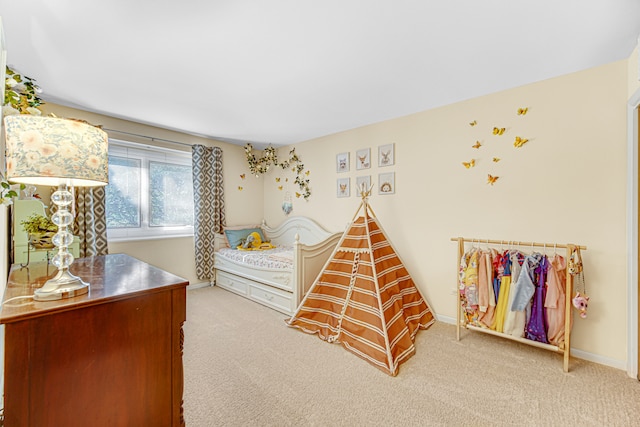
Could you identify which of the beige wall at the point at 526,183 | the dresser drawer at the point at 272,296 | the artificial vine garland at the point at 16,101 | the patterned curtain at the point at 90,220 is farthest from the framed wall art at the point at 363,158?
the patterned curtain at the point at 90,220

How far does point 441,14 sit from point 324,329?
2.54 metres

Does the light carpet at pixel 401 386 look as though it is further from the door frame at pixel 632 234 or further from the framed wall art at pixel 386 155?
the framed wall art at pixel 386 155

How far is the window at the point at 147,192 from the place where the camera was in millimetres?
3340

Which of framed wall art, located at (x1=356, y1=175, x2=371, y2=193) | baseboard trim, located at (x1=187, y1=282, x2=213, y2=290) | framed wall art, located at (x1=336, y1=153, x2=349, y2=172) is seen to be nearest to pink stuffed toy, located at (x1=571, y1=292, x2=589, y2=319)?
framed wall art, located at (x1=356, y1=175, x2=371, y2=193)

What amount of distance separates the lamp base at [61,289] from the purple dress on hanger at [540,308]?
113 inches

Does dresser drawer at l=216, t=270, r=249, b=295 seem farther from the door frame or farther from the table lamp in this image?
the door frame

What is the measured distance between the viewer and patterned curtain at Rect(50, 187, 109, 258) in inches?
114

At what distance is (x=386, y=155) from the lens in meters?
3.24

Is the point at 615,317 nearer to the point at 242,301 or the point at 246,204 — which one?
the point at 242,301

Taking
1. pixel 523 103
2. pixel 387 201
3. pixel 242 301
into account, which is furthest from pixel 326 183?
pixel 523 103

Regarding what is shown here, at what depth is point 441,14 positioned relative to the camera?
59.7 inches

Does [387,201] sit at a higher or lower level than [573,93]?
lower

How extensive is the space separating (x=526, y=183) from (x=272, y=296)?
287 cm

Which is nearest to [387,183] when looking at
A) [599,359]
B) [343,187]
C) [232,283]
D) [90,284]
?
[343,187]
